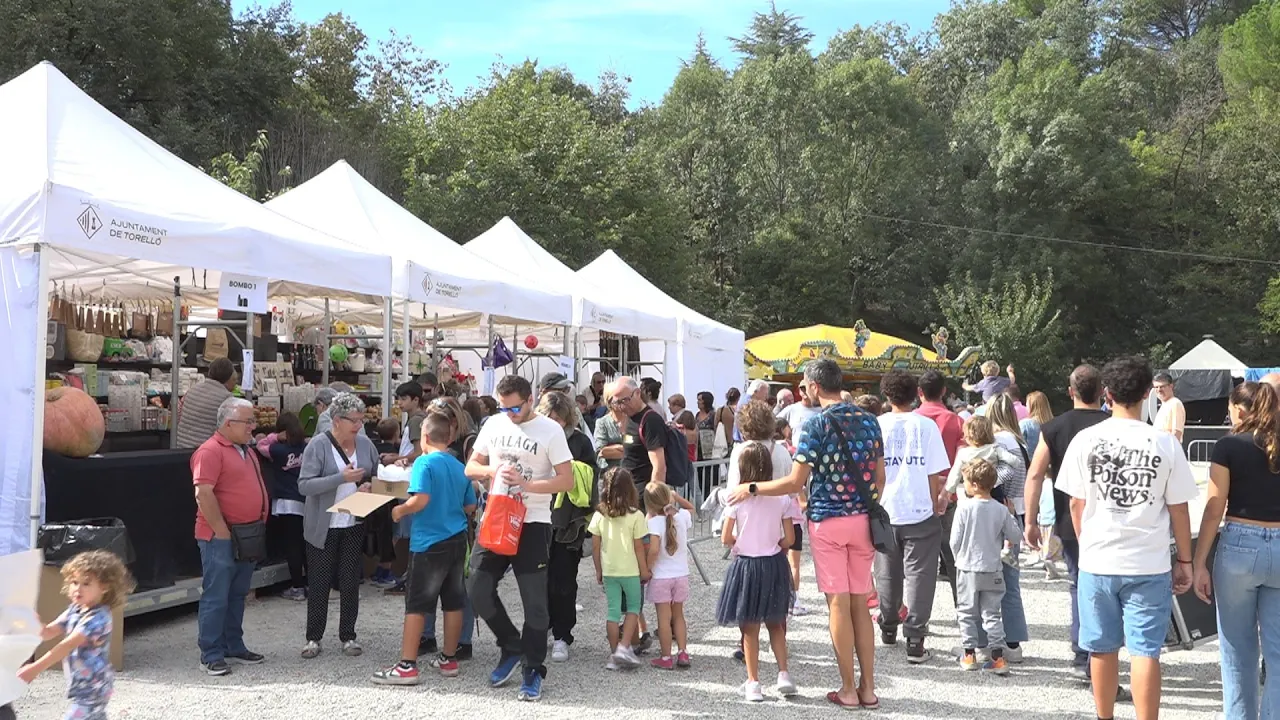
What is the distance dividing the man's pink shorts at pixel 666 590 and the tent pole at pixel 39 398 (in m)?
3.46

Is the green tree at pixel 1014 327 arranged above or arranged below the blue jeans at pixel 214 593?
above

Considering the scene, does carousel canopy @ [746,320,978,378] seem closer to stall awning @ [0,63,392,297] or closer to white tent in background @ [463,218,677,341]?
white tent in background @ [463,218,677,341]

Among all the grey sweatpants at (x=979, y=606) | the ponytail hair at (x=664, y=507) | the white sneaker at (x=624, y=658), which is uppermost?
the ponytail hair at (x=664, y=507)

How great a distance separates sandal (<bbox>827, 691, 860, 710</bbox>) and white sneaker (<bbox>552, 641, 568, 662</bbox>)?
68.1 inches

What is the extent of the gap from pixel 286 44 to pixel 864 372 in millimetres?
20857

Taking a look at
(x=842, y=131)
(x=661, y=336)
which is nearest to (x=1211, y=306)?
(x=842, y=131)

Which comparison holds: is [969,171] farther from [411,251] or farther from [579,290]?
[411,251]

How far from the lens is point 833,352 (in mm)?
26312

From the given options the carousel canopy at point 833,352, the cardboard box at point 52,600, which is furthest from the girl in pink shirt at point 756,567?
the carousel canopy at point 833,352

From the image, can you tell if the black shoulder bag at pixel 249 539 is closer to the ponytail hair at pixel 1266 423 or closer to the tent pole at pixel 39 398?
the tent pole at pixel 39 398

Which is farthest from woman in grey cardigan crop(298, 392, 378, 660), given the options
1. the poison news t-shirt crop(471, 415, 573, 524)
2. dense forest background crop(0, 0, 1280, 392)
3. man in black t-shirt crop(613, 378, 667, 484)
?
dense forest background crop(0, 0, 1280, 392)

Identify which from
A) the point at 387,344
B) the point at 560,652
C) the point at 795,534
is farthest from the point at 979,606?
the point at 387,344

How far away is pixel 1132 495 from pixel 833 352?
71.4ft

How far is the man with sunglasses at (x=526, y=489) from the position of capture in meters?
5.80
